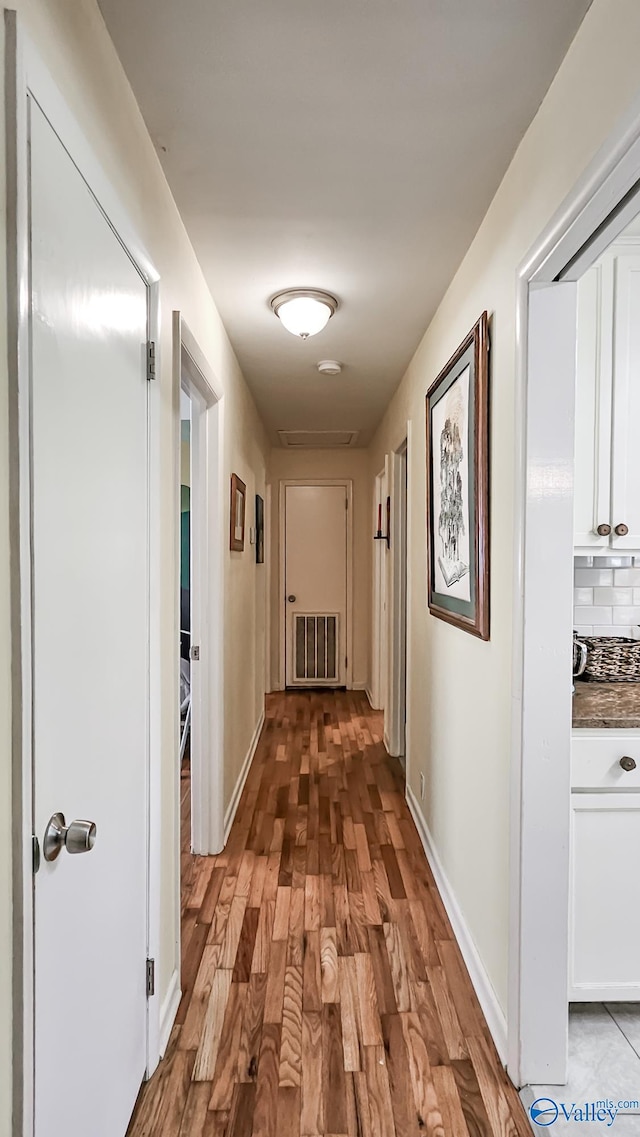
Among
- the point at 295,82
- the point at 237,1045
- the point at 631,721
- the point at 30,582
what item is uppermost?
the point at 295,82

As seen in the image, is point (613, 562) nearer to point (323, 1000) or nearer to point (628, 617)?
point (628, 617)

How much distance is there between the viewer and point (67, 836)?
0.96m

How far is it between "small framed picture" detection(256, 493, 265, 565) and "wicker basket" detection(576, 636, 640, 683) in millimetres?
2640

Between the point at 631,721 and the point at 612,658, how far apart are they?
0.49 m

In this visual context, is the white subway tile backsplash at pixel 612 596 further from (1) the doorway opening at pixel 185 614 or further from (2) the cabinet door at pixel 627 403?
(1) the doorway opening at pixel 185 614

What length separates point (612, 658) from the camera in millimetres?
2102

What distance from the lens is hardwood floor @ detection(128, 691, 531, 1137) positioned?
1.44 meters

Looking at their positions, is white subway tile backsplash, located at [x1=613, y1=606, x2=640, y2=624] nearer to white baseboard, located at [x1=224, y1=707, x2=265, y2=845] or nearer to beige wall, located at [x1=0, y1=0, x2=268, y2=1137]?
beige wall, located at [x1=0, y1=0, x2=268, y2=1137]

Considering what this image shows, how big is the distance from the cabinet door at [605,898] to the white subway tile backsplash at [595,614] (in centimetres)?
80

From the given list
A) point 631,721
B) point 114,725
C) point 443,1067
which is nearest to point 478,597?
point 631,721

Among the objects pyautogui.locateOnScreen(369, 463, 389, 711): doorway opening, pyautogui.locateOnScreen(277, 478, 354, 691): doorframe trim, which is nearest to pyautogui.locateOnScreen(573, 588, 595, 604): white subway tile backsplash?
pyautogui.locateOnScreen(369, 463, 389, 711): doorway opening

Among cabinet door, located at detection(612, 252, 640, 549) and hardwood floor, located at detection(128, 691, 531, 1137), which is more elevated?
cabinet door, located at detection(612, 252, 640, 549)

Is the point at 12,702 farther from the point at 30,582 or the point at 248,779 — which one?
the point at 248,779

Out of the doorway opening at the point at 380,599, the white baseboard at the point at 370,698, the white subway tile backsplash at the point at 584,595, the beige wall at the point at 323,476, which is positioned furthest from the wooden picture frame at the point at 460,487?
the beige wall at the point at 323,476
